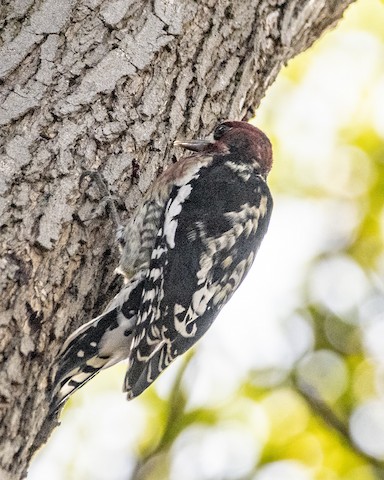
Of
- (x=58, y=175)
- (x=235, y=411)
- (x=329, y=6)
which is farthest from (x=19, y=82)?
(x=235, y=411)

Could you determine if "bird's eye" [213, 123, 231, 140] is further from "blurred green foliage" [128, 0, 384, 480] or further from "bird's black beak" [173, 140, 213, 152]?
"blurred green foliage" [128, 0, 384, 480]

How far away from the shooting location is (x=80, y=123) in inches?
131

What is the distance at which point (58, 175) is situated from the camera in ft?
10.4

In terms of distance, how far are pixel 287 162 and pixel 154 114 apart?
3.17 meters

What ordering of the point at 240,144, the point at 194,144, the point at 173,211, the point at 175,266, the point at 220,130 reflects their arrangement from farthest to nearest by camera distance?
the point at 240,144 < the point at 220,130 < the point at 194,144 < the point at 173,211 < the point at 175,266

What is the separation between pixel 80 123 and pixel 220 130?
2.97 feet

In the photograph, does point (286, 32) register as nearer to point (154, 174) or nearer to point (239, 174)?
point (239, 174)

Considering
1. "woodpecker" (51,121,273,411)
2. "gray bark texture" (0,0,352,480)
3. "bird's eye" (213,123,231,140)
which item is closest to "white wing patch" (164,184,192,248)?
"woodpecker" (51,121,273,411)

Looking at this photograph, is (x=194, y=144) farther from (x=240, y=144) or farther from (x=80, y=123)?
(x=80, y=123)

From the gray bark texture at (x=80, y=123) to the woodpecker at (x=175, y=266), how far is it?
8 cm

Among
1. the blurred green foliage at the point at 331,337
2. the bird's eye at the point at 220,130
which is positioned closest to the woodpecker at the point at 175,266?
the bird's eye at the point at 220,130

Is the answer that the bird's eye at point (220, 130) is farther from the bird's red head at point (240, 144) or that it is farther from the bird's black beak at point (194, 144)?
the bird's black beak at point (194, 144)

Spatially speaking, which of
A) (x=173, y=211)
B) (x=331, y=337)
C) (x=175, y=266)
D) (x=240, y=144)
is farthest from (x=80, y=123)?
(x=331, y=337)

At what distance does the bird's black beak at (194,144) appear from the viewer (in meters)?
3.74
